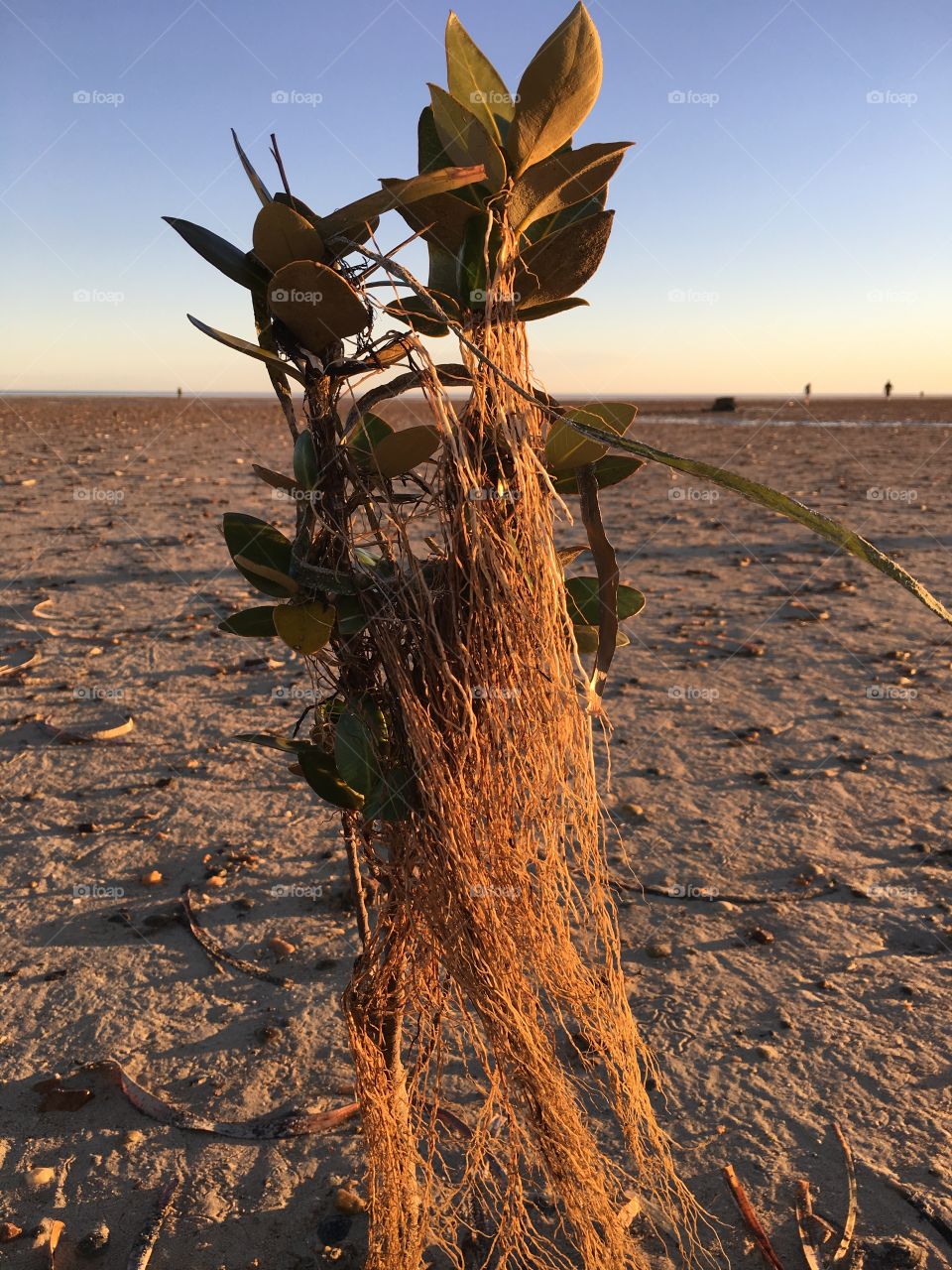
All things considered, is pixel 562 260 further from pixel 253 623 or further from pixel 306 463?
pixel 253 623

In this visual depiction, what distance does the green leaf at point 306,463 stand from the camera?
1.32 meters

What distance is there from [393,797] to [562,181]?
3.02 feet

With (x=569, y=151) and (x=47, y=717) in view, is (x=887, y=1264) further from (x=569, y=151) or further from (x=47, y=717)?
(x=47, y=717)

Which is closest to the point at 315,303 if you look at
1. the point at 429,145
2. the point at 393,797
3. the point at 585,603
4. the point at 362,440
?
the point at 362,440

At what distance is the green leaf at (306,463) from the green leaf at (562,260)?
39 centimetres

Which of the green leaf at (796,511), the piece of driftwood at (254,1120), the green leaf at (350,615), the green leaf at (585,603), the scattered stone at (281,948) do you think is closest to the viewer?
the green leaf at (796,511)

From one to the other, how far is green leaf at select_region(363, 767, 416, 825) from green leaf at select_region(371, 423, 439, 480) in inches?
18.2

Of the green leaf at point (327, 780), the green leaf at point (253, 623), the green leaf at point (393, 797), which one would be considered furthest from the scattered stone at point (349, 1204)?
the green leaf at point (253, 623)

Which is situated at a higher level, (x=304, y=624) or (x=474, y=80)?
(x=474, y=80)

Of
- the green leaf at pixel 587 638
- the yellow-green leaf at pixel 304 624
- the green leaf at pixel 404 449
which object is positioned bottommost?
the green leaf at pixel 587 638

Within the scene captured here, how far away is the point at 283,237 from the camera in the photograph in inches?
47.1

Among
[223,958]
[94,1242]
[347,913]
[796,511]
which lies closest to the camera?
[796,511]

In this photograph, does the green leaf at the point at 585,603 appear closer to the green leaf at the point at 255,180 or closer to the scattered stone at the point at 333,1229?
the green leaf at the point at 255,180

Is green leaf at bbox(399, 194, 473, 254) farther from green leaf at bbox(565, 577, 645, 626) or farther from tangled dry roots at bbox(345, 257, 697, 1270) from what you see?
green leaf at bbox(565, 577, 645, 626)
